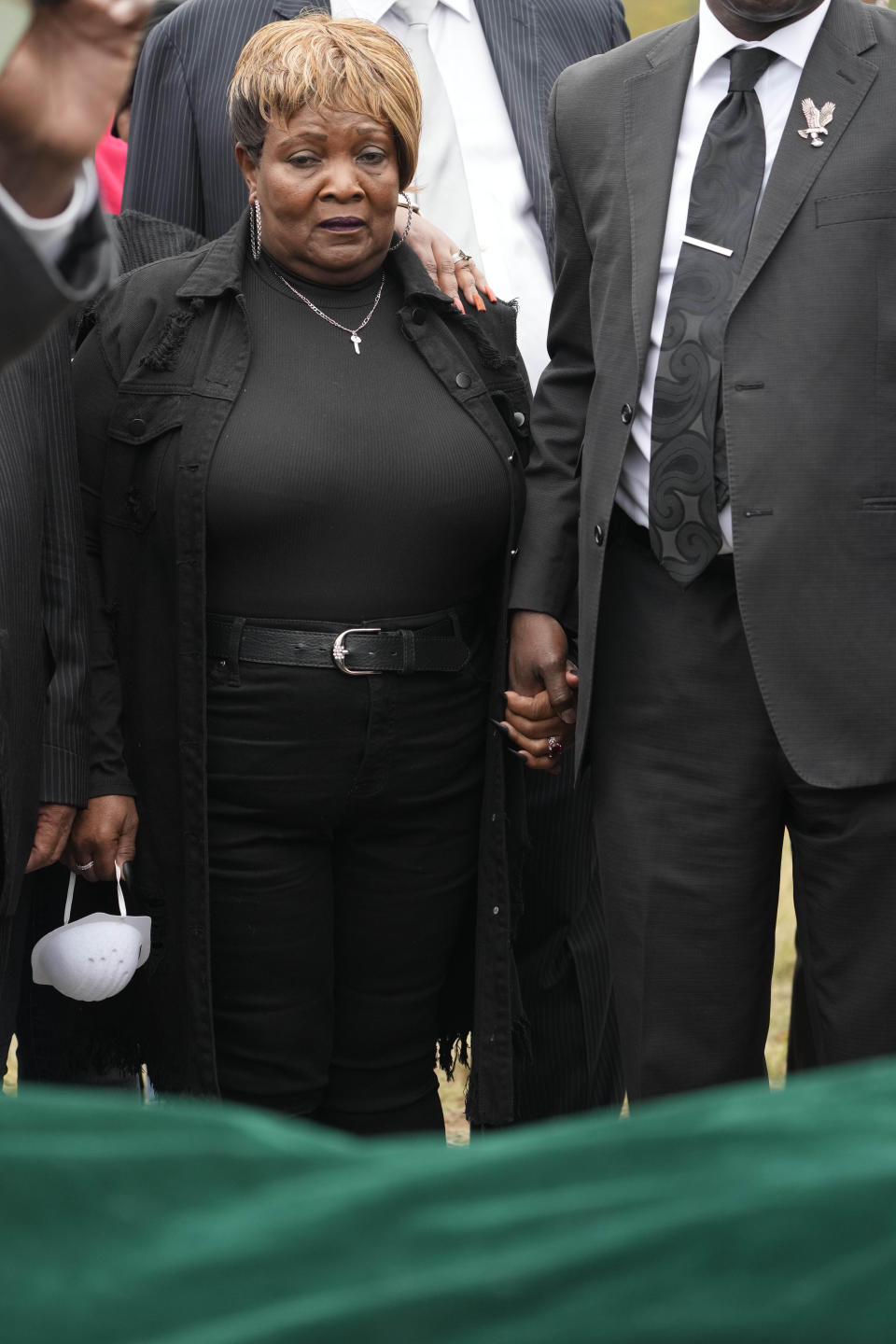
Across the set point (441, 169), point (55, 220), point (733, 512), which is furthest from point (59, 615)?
point (55, 220)

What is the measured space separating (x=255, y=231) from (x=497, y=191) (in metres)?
0.55

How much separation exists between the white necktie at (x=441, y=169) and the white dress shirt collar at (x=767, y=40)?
0.72m

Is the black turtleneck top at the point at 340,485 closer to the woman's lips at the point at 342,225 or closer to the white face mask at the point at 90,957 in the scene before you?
the woman's lips at the point at 342,225

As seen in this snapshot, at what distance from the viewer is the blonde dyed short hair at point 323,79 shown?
8.97 feet

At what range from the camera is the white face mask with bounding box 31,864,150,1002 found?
2695 millimetres

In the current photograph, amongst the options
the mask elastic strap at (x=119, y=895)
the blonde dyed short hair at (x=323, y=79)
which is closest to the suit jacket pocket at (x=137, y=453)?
the blonde dyed short hair at (x=323, y=79)

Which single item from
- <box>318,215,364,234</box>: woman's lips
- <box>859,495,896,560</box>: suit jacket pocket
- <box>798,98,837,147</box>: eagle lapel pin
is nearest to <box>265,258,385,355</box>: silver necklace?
<box>318,215,364,234</box>: woman's lips

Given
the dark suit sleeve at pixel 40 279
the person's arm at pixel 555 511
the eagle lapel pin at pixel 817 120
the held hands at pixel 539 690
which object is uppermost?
the eagle lapel pin at pixel 817 120

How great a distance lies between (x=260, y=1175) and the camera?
95 centimetres

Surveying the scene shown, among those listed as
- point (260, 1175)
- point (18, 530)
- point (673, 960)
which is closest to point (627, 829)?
point (673, 960)

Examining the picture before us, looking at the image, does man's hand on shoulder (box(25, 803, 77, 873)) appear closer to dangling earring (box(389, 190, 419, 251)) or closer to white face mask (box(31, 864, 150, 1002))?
white face mask (box(31, 864, 150, 1002))

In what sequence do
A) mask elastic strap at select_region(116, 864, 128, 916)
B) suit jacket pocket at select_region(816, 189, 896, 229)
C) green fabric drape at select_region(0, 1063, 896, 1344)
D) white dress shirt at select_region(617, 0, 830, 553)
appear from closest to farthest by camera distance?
green fabric drape at select_region(0, 1063, 896, 1344), suit jacket pocket at select_region(816, 189, 896, 229), white dress shirt at select_region(617, 0, 830, 553), mask elastic strap at select_region(116, 864, 128, 916)

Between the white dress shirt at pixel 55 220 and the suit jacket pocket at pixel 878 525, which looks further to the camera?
the suit jacket pocket at pixel 878 525

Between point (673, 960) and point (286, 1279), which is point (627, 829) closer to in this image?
point (673, 960)
